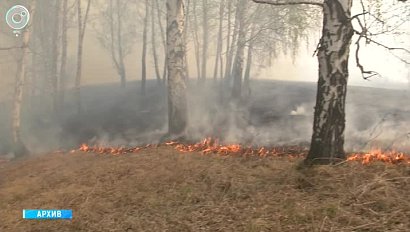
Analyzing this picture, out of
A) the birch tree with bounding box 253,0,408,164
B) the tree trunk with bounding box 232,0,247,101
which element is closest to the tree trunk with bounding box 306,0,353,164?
the birch tree with bounding box 253,0,408,164

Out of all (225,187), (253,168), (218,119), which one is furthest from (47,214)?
(218,119)

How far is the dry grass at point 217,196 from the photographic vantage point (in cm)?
559

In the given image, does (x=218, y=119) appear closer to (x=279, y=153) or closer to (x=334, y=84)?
(x=279, y=153)

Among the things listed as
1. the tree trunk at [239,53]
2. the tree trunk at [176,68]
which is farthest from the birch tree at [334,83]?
the tree trunk at [239,53]

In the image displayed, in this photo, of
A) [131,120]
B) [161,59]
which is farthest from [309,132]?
[161,59]

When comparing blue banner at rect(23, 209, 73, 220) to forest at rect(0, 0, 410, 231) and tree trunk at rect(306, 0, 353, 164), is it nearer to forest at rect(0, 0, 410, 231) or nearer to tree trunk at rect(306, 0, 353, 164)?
forest at rect(0, 0, 410, 231)

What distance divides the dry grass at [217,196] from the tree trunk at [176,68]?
3429 millimetres

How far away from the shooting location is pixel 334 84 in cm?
735

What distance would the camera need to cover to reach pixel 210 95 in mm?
27109

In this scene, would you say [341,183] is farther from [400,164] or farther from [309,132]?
[309,132]

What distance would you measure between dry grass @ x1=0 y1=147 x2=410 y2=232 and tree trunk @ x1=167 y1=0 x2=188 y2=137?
135 inches

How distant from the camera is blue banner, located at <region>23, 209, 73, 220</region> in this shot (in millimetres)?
7295

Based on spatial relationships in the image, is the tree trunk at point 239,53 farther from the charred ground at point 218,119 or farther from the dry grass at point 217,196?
the dry grass at point 217,196

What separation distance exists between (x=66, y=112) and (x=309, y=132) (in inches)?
729
